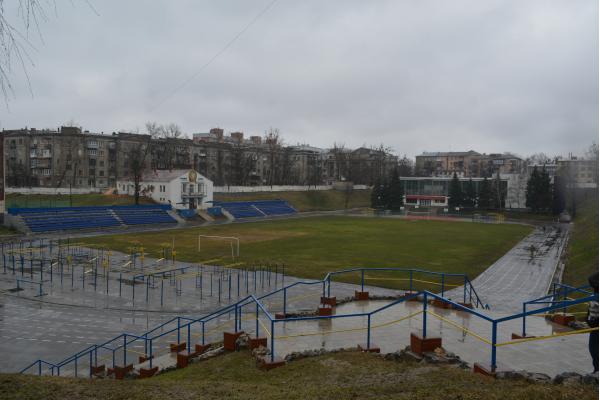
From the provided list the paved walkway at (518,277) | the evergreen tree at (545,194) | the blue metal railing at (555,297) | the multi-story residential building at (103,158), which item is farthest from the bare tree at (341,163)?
the blue metal railing at (555,297)

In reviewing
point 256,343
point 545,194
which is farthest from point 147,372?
point 545,194

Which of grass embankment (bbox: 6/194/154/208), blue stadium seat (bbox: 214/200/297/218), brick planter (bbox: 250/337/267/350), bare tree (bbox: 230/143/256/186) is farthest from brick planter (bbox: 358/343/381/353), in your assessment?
bare tree (bbox: 230/143/256/186)

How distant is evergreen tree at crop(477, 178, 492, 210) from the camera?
96.6m

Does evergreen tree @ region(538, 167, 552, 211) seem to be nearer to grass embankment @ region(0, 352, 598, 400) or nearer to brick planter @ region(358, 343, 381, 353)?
brick planter @ region(358, 343, 381, 353)

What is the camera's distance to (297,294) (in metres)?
25.2

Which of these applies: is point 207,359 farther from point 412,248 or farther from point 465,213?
point 465,213

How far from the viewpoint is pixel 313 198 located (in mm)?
104875

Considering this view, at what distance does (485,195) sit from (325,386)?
9650cm

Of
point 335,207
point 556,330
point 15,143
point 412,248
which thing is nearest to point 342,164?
point 335,207

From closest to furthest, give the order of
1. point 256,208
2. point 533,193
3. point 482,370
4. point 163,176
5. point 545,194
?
point 482,370
point 163,176
point 256,208
point 545,194
point 533,193

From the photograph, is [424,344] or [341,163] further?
[341,163]

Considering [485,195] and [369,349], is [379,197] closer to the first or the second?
[485,195]

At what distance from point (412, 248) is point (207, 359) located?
111 ft

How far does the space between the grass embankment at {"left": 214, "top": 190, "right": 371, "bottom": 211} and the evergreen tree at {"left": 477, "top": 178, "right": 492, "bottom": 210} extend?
2632 cm
